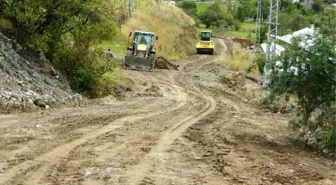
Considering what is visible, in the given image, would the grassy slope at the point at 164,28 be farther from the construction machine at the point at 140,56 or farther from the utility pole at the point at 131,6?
the construction machine at the point at 140,56

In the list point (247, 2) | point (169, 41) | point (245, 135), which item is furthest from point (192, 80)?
point (247, 2)

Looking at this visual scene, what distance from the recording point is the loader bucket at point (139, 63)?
115 ft

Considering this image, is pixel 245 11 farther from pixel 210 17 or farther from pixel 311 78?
pixel 311 78

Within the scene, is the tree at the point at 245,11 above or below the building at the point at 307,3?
below

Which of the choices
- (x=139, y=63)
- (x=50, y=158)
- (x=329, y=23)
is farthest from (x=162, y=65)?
(x=50, y=158)

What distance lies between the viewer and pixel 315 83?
1324 cm

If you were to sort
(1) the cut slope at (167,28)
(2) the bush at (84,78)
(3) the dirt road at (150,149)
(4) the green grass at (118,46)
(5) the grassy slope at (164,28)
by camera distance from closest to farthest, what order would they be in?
(3) the dirt road at (150,149) < (2) the bush at (84,78) < (4) the green grass at (118,46) < (5) the grassy slope at (164,28) < (1) the cut slope at (167,28)

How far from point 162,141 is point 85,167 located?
3411mm

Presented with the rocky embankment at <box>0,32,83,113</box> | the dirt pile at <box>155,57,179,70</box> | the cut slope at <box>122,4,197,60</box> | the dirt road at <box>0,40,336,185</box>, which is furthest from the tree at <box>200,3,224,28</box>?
the dirt road at <box>0,40,336,185</box>

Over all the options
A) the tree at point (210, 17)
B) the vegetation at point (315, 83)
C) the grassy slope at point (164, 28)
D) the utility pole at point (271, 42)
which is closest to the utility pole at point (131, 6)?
the grassy slope at point (164, 28)

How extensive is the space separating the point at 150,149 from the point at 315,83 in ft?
15.5

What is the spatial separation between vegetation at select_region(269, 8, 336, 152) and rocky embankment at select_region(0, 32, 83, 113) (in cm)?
778

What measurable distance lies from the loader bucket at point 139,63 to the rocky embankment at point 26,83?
1375 centimetres

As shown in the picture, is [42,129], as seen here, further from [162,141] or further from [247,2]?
[247,2]
